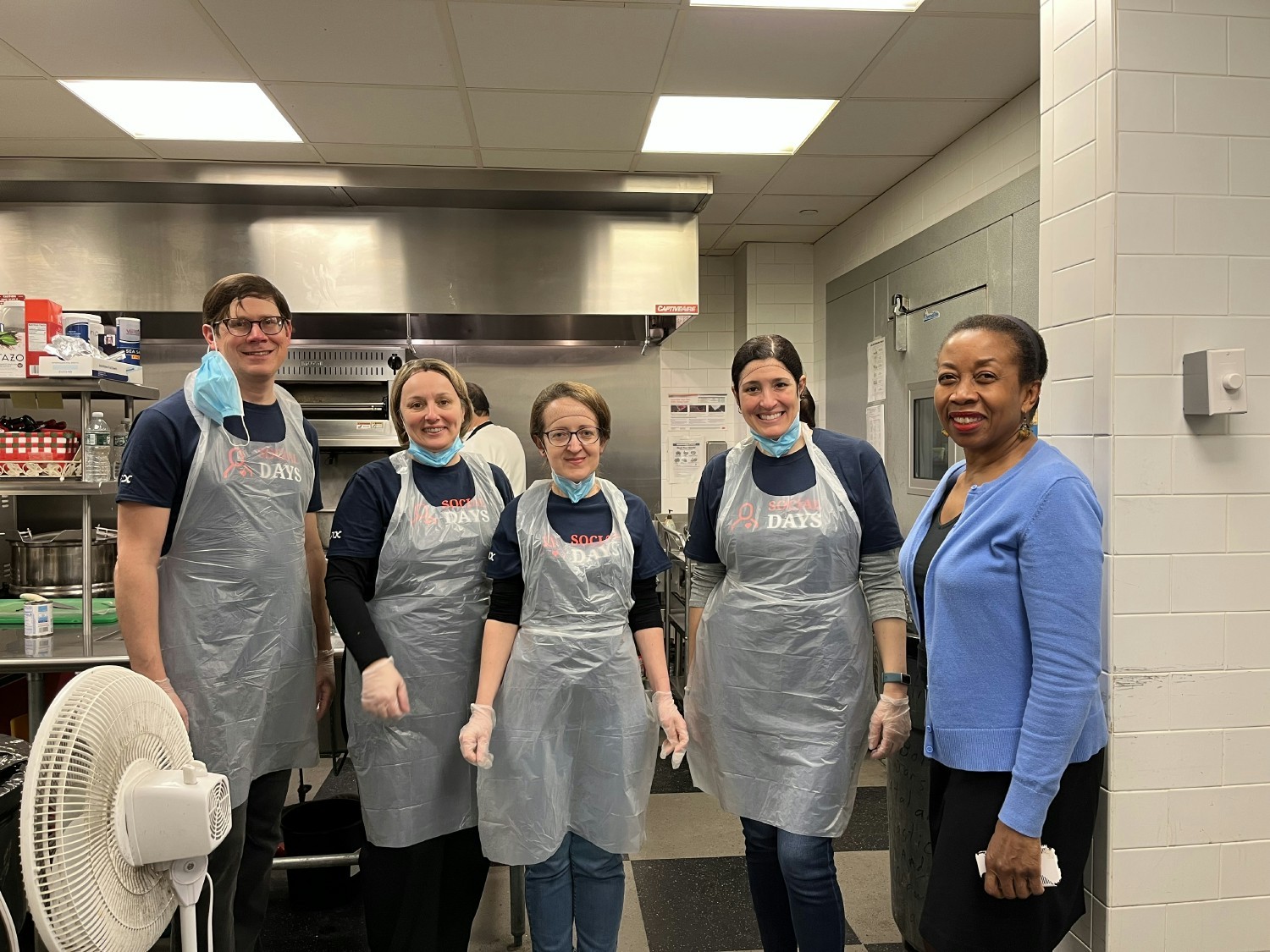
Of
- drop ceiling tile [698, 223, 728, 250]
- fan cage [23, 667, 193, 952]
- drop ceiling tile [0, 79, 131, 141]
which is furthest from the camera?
drop ceiling tile [698, 223, 728, 250]

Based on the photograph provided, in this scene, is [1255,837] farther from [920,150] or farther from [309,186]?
[309,186]

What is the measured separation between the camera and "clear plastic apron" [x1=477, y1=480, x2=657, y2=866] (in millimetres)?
1724

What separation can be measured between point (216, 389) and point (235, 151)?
7.73ft

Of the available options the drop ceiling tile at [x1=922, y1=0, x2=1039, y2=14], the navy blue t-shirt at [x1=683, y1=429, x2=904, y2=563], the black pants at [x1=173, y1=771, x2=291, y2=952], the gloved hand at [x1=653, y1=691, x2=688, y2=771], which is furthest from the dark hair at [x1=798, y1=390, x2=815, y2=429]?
the black pants at [x1=173, y1=771, x2=291, y2=952]

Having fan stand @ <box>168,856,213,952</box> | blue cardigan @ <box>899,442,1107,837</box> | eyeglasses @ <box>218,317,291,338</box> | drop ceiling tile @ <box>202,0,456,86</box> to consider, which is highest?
drop ceiling tile @ <box>202,0,456,86</box>

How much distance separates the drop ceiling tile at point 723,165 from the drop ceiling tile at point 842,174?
0.07 metres

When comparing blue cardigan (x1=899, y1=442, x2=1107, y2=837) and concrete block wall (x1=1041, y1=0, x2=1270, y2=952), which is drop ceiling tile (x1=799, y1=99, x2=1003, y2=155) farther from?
blue cardigan (x1=899, y1=442, x2=1107, y2=837)

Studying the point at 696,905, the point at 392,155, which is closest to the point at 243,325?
the point at 696,905

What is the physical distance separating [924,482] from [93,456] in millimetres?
3228

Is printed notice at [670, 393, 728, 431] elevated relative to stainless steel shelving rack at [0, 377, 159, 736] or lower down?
elevated

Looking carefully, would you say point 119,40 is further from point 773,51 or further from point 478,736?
point 478,736

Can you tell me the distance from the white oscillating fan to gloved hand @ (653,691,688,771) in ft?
2.87

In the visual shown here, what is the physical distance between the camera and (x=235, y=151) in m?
3.49

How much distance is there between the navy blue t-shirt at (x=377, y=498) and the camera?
1763 mm
